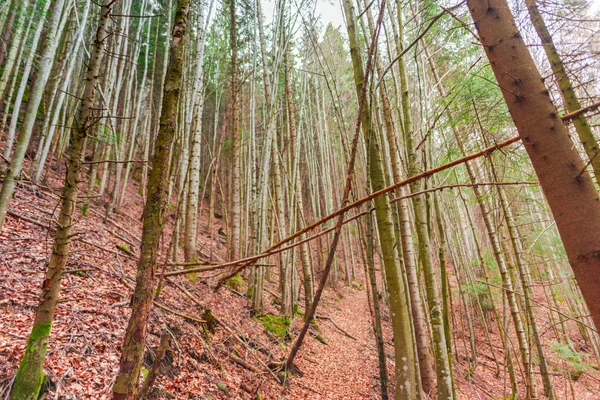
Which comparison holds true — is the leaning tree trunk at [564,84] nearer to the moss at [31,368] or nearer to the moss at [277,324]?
the moss at [31,368]

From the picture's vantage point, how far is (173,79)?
4.69ft

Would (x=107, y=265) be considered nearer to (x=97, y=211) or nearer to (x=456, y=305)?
(x=97, y=211)

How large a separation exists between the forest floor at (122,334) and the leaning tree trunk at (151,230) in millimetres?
455

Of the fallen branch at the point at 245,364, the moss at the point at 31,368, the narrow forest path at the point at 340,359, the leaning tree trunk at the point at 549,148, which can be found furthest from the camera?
the narrow forest path at the point at 340,359

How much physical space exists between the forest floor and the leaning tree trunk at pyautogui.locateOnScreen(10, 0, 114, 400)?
0.13 m

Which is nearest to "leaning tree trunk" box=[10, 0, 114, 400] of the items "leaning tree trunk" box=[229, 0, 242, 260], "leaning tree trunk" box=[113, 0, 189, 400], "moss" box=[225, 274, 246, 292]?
"leaning tree trunk" box=[113, 0, 189, 400]

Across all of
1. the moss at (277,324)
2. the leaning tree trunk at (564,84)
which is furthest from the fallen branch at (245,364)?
the leaning tree trunk at (564,84)

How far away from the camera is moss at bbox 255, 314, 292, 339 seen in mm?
5152

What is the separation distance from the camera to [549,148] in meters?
1.16

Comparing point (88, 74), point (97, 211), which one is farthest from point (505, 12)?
point (97, 211)

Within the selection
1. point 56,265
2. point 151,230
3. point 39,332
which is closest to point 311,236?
point 151,230

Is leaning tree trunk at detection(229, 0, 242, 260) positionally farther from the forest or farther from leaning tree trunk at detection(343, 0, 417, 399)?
leaning tree trunk at detection(343, 0, 417, 399)

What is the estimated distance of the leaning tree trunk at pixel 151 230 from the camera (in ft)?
3.73

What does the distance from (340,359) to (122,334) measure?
4.30 m
